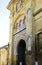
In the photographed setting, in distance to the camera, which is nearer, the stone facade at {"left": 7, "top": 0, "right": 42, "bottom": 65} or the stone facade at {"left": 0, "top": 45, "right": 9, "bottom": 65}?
the stone facade at {"left": 7, "top": 0, "right": 42, "bottom": 65}

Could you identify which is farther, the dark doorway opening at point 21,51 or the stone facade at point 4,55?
the stone facade at point 4,55

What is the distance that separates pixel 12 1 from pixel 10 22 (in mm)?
1823

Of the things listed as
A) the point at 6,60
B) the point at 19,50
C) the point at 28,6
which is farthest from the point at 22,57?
the point at 28,6

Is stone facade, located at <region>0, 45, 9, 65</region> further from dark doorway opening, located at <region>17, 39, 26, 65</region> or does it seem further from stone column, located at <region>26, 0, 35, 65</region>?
stone column, located at <region>26, 0, 35, 65</region>

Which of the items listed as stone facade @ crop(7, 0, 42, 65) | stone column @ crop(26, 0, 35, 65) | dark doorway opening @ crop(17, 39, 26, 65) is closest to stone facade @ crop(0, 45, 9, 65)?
stone facade @ crop(7, 0, 42, 65)

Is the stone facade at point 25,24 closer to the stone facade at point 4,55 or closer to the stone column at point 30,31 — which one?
the stone column at point 30,31

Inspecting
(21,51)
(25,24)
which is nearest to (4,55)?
(21,51)

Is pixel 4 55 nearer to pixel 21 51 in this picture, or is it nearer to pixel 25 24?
pixel 21 51

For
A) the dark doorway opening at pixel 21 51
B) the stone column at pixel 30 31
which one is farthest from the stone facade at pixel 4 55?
the stone column at pixel 30 31

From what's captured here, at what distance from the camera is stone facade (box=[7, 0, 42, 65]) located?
12570mm

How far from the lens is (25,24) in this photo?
47.5ft

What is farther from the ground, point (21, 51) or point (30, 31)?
point (30, 31)

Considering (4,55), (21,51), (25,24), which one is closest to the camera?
(25,24)

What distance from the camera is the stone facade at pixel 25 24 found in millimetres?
12570
